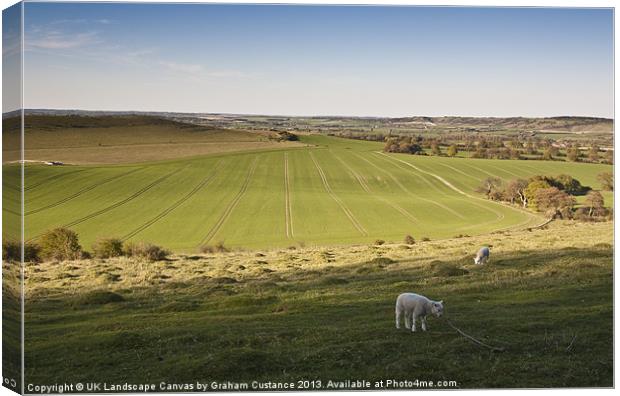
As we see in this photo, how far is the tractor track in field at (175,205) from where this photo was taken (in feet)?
74.3

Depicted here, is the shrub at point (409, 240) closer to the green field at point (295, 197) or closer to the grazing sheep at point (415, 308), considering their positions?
the green field at point (295, 197)

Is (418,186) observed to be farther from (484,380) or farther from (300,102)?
(484,380)

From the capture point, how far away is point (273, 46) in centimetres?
2269

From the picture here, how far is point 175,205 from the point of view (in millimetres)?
23297

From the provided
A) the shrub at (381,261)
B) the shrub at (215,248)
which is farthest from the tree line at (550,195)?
the shrub at (215,248)

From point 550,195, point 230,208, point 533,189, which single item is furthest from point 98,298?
point 550,195

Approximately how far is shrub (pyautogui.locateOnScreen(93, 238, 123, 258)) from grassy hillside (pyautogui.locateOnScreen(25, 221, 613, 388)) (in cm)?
29

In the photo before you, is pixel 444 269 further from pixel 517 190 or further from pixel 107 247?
pixel 107 247

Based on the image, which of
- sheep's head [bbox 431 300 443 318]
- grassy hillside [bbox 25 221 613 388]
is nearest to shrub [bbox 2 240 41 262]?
grassy hillside [bbox 25 221 613 388]

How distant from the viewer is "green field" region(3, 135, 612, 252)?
2262cm

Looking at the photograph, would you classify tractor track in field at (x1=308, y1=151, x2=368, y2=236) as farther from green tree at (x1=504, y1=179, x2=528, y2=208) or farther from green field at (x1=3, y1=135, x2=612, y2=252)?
green tree at (x1=504, y1=179, x2=528, y2=208)

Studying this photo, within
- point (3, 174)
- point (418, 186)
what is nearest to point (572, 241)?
point (418, 186)

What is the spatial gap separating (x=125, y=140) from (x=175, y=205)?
2643 millimetres

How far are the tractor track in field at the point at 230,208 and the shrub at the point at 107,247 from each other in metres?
2.59
